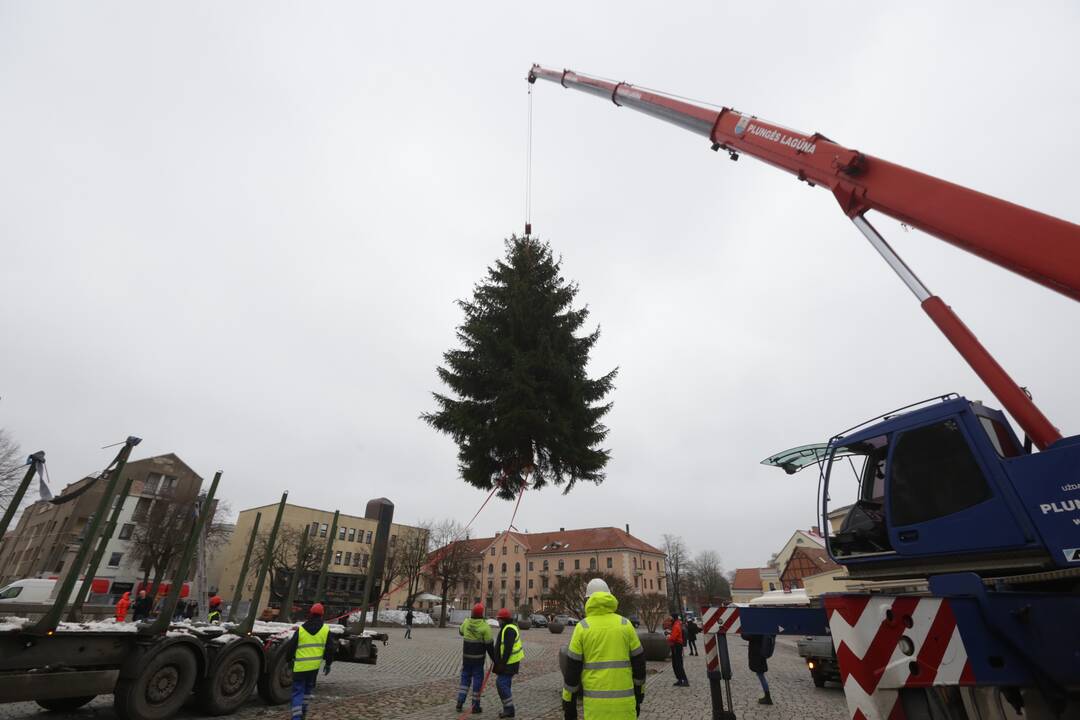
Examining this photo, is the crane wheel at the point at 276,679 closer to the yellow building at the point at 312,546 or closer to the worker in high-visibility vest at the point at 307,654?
the worker in high-visibility vest at the point at 307,654

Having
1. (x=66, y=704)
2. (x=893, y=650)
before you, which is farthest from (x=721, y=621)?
(x=66, y=704)

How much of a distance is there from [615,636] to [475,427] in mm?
7636

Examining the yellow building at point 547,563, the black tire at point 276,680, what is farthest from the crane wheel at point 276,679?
the yellow building at point 547,563

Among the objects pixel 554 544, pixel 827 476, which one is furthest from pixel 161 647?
pixel 554 544

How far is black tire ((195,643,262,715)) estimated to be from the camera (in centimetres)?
852

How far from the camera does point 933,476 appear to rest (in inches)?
193

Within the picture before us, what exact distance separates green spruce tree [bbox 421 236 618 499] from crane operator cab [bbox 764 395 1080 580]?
270 inches

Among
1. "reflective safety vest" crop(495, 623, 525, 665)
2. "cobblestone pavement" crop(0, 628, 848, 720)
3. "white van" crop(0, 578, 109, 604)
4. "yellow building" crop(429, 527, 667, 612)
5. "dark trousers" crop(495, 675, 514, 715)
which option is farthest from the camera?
"yellow building" crop(429, 527, 667, 612)

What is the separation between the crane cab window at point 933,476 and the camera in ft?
15.2

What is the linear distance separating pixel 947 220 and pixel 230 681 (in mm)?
13178

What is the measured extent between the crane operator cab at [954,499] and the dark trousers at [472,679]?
7.00 meters

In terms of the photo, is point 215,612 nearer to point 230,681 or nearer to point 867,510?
point 230,681

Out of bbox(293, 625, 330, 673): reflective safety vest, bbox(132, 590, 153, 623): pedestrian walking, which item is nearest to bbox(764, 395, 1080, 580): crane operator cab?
bbox(293, 625, 330, 673): reflective safety vest

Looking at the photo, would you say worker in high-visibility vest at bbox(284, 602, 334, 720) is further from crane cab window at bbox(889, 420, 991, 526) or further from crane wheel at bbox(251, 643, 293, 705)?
crane cab window at bbox(889, 420, 991, 526)
